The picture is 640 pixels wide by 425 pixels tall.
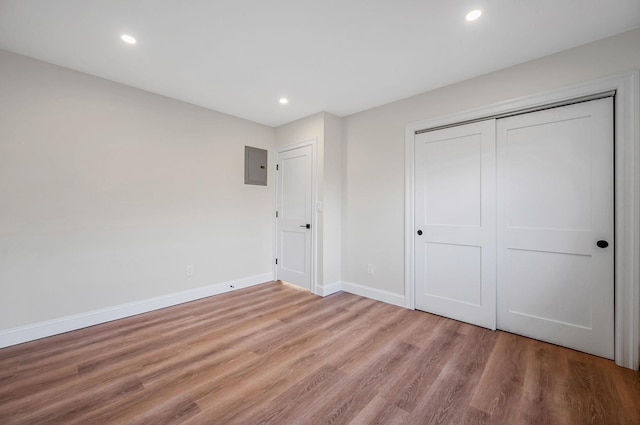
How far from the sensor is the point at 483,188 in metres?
2.65

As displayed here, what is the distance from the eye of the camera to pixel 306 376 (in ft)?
6.21

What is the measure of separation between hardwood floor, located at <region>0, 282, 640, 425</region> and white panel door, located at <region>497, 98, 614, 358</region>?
234 millimetres

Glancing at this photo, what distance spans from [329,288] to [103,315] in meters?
2.61

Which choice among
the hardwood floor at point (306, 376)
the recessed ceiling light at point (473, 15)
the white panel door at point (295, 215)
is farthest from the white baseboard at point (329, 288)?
the recessed ceiling light at point (473, 15)

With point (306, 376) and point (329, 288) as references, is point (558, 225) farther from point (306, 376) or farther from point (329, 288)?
point (329, 288)

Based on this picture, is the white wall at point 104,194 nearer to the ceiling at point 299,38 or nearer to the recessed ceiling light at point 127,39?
the ceiling at point 299,38

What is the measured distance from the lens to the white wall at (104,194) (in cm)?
236

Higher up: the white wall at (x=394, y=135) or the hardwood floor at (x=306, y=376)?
the white wall at (x=394, y=135)

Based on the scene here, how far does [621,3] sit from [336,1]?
74.8 inches

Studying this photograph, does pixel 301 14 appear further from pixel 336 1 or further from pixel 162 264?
pixel 162 264

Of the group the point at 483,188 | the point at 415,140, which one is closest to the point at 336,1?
the point at 415,140

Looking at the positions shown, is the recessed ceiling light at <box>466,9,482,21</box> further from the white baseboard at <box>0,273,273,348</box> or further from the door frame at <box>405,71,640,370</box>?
the white baseboard at <box>0,273,273,348</box>

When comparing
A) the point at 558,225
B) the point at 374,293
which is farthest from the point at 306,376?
the point at 558,225

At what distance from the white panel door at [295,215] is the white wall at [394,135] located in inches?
21.9
